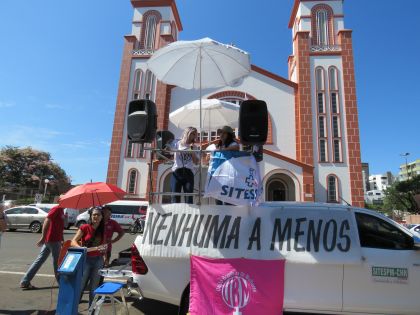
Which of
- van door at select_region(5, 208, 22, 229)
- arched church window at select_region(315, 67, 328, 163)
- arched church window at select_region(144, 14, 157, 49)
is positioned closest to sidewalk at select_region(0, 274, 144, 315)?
van door at select_region(5, 208, 22, 229)

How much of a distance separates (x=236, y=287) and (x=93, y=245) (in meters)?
2.26

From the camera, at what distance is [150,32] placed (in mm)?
29859

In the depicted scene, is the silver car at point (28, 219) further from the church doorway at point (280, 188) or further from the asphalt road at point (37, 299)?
the church doorway at point (280, 188)

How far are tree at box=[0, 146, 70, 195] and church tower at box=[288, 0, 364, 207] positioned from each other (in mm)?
37057

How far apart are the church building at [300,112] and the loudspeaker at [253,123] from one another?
63.0 ft

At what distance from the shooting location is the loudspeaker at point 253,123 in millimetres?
4293

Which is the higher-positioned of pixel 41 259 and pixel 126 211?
pixel 126 211

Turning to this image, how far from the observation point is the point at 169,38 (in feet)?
94.0

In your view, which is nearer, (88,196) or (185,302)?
(185,302)

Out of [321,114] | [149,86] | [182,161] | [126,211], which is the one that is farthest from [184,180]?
[149,86]

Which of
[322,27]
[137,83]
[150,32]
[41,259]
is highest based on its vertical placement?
[322,27]

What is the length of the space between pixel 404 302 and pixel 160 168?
20.4m

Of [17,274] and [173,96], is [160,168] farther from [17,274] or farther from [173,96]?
[17,274]

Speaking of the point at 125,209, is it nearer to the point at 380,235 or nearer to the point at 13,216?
the point at 13,216
